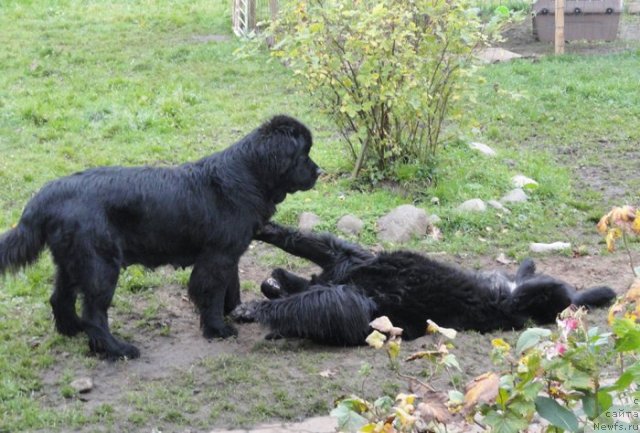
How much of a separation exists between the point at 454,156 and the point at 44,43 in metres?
8.51

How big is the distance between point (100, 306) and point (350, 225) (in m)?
2.89

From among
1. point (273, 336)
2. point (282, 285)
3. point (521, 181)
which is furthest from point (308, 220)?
point (521, 181)

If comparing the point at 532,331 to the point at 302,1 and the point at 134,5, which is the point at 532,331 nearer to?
the point at 302,1

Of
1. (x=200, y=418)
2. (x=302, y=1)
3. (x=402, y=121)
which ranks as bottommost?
(x=200, y=418)

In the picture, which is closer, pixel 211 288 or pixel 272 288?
pixel 211 288

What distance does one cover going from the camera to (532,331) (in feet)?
9.66

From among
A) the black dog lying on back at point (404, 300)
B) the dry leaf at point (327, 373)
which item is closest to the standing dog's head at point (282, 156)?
the black dog lying on back at point (404, 300)

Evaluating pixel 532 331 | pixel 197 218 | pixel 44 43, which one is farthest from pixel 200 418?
pixel 44 43

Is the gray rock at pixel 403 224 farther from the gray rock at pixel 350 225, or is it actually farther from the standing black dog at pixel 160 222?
the standing black dog at pixel 160 222

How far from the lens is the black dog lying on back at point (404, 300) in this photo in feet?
19.9

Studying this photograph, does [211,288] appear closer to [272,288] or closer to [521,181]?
[272,288]

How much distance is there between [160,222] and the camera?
5977 millimetres

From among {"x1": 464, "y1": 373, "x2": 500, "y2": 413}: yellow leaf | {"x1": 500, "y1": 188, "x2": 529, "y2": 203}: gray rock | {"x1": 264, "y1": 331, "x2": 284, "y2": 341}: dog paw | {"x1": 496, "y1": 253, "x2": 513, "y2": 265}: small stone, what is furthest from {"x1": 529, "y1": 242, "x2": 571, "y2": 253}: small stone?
{"x1": 464, "y1": 373, "x2": 500, "y2": 413}: yellow leaf

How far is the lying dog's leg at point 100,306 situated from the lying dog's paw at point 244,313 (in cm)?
98
